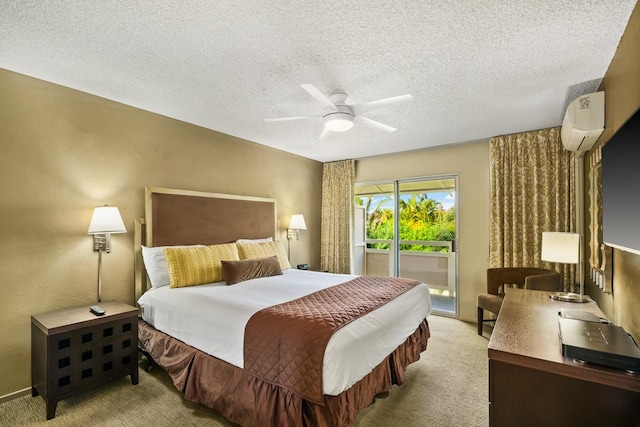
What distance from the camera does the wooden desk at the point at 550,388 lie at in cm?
128

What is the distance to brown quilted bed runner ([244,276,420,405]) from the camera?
5.69ft

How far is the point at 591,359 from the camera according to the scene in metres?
1.31

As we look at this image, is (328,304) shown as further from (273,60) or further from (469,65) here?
(469,65)

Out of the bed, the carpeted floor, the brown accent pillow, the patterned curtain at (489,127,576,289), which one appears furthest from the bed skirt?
the patterned curtain at (489,127,576,289)

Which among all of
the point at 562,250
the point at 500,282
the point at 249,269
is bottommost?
the point at 500,282

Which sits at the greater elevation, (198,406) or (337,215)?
(337,215)

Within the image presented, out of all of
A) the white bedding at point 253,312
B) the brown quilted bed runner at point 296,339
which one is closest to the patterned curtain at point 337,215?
the white bedding at point 253,312

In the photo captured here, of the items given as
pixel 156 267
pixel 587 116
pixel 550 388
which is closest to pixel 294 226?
pixel 156 267

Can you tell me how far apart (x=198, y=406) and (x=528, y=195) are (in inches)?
171

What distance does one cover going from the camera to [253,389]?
1.97 m

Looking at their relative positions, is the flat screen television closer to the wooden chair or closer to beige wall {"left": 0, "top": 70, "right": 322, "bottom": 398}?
the wooden chair

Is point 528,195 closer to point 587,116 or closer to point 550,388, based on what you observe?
point 587,116

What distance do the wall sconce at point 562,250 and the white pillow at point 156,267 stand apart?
361 centimetres

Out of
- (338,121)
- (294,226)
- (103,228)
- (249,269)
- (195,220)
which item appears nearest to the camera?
(103,228)
